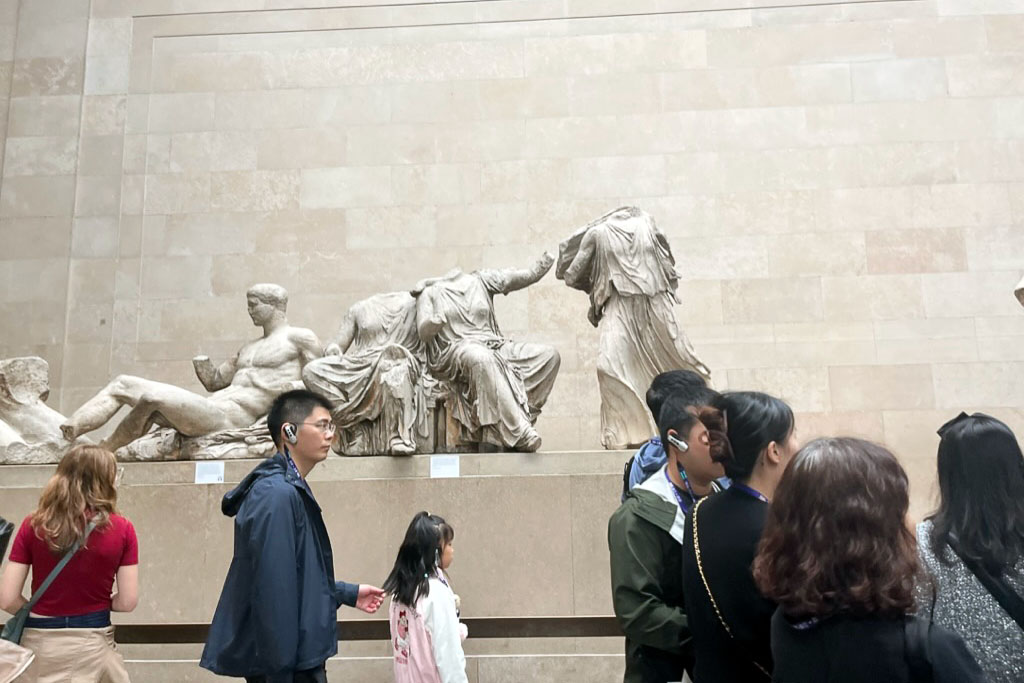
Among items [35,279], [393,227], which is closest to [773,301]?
[393,227]

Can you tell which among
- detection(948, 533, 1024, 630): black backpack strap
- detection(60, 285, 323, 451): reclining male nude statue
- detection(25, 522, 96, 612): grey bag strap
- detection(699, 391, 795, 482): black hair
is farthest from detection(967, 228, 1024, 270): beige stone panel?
detection(25, 522, 96, 612): grey bag strap

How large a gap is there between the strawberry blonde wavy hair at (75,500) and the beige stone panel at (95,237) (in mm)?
8571

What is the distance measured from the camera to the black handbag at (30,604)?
3635 mm

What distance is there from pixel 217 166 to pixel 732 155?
608cm

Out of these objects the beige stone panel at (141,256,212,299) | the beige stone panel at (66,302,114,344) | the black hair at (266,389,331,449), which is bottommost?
the black hair at (266,389,331,449)

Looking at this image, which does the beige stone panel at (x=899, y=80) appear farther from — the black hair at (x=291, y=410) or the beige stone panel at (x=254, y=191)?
the black hair at (x=291, y=410)

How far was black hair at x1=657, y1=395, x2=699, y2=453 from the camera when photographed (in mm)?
2988

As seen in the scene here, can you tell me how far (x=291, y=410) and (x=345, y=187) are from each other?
8261 mm

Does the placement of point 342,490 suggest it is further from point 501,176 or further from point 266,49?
point 266,49

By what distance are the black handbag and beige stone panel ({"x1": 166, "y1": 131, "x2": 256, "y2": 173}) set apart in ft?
28.5

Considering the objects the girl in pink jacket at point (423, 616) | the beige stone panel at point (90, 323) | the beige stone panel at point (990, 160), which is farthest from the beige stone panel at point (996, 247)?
the beige stone panel at point (90, 323)

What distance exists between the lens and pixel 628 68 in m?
11.7

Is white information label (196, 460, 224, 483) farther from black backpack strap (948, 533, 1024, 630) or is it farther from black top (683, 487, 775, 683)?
black backpack strap (948, 533, 1024, 630)

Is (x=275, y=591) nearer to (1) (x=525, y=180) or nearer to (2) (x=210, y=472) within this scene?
(2) (x=210, y=472)
